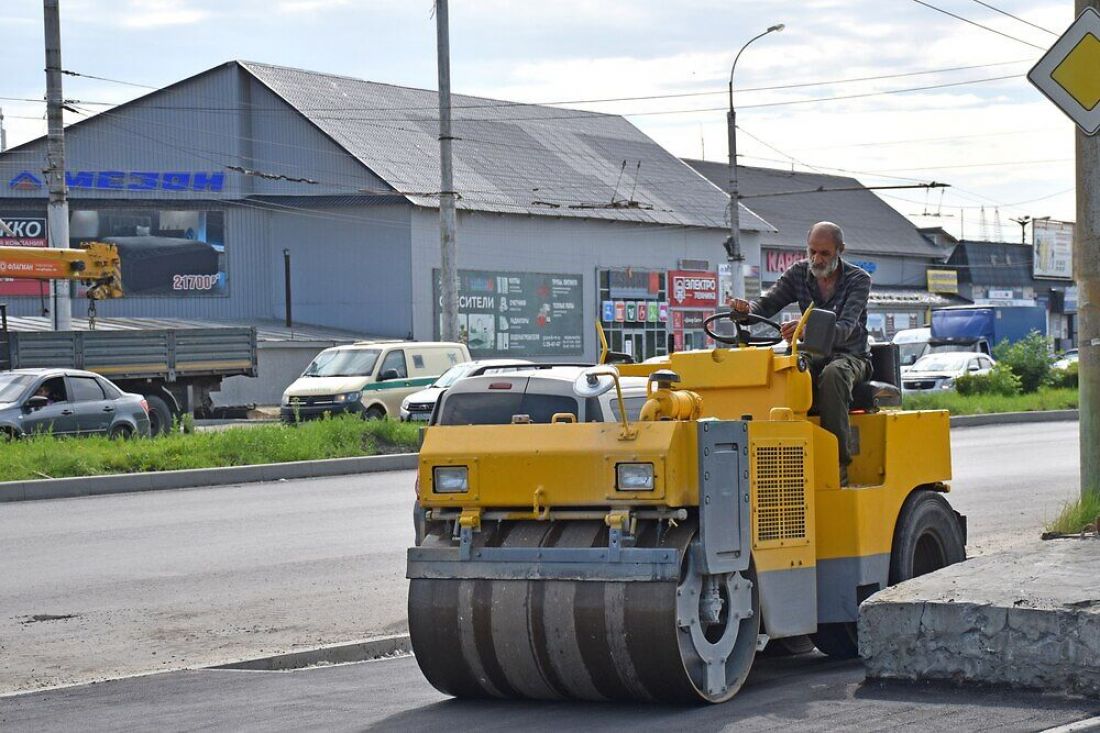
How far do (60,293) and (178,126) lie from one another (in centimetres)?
2372

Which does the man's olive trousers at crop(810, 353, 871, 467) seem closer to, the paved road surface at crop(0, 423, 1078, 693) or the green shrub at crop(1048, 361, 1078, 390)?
the paved road surface at crop(0, 423, 1078, 693)

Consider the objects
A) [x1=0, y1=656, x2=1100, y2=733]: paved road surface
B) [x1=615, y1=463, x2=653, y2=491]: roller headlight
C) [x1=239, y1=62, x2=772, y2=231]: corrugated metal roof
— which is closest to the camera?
[x1=0, y1=656, x2=1100, y2=733]: paved road surface

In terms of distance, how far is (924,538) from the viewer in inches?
351

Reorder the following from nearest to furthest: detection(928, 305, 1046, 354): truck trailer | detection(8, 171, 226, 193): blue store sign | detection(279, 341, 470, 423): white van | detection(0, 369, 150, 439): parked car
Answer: detection(0, 369, 150, 439): parked car, detection(279, 341, 470, 423): white van, detection(8, 171, 226, 193): blue store sign, detection(928, 305, 1046, 354): truck trailer

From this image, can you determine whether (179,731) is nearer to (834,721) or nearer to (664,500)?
(664,500)

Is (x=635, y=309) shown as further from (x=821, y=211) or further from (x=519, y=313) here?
(x=821, y=211)

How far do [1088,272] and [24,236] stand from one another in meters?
46.3

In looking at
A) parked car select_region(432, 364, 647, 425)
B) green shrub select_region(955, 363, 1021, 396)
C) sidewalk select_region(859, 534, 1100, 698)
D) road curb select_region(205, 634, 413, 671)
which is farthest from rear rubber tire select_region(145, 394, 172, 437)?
sidewalk select_region(859, 534, 1100, 698)

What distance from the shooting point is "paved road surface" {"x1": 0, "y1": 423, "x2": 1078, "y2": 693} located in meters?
9.55

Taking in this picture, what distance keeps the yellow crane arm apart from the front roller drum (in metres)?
24.1

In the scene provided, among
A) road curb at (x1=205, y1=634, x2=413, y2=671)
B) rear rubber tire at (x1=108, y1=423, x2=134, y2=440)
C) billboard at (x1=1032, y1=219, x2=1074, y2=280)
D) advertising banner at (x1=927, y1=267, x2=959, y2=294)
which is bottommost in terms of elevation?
road curb at (x1=205, y1=634, x2=413, y2=671)

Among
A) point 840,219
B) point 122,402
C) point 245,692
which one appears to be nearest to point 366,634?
point 245,692

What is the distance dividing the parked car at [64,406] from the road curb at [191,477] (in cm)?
288

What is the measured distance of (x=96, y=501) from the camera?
1919 centimetres
